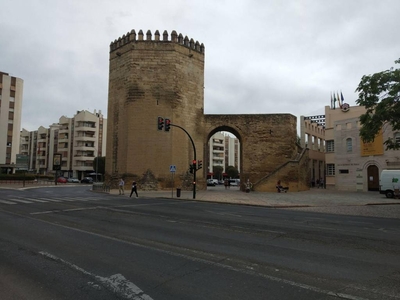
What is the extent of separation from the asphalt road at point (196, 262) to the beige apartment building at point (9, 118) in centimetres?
6465

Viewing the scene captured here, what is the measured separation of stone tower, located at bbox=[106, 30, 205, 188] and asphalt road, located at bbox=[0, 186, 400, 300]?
21.9 meters

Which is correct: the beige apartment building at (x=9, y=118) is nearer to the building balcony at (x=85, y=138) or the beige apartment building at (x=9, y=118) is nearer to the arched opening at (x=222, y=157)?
the building balcony at (x=85, y=138)

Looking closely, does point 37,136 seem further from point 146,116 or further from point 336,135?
Result: point 336,135

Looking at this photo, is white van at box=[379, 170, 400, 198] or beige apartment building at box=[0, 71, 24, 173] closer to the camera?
white van at box=[379, 170, 400, 198]

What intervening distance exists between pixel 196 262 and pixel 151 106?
27.5 meters

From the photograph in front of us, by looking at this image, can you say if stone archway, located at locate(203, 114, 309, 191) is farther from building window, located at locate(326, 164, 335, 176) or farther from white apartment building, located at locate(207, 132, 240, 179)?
white apartment building, located at locate(207, 132, 240, 179)

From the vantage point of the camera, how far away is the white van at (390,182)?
2500 centimetres

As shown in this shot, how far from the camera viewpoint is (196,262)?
5.71 meters

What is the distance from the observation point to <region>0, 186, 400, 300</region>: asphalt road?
432 centimetres

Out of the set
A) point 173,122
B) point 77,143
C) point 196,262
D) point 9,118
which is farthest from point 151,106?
point 77,143

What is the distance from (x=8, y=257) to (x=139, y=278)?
121 inches

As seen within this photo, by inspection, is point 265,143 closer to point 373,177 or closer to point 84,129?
point 373,177

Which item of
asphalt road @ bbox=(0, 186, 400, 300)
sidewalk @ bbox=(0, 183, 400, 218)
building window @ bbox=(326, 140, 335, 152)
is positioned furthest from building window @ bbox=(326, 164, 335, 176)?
asphalt road @ bbox=(0, 186, 400, 300)

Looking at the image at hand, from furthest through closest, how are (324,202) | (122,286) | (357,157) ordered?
(357,157) < (324,202) < (122,286)
